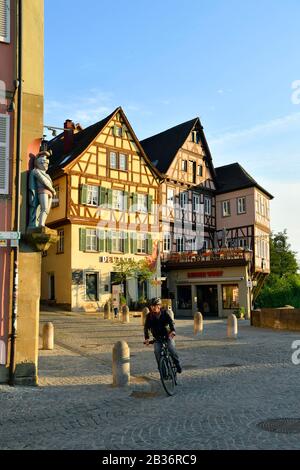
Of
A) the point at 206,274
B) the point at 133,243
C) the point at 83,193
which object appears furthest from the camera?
the point at 206,274

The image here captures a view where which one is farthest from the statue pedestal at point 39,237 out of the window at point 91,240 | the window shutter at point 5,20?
the window at point 91,240

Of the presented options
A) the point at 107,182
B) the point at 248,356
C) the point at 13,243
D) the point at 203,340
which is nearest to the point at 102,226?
the point at 107,182

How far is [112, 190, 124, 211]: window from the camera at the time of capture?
3577 cm

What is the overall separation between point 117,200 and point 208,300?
10.4m

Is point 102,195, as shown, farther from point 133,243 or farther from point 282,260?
point 282,260

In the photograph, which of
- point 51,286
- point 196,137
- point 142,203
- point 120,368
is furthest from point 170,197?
point 120,368

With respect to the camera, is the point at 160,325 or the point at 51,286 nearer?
the point at 160,325

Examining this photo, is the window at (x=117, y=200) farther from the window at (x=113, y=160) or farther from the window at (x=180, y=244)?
the window at (x=180, y=244)

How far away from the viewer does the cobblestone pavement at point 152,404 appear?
6113mm

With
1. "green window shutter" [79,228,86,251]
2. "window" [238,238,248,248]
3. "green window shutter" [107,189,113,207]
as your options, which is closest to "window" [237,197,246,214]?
"window" [238,238,248,248]

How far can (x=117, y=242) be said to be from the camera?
117ft

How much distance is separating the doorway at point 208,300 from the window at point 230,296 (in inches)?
43.3

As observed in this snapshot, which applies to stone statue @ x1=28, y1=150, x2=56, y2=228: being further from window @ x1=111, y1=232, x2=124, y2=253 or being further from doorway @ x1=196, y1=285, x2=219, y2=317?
doorway @ x1=196, y1=285, x2=219, y2=317
